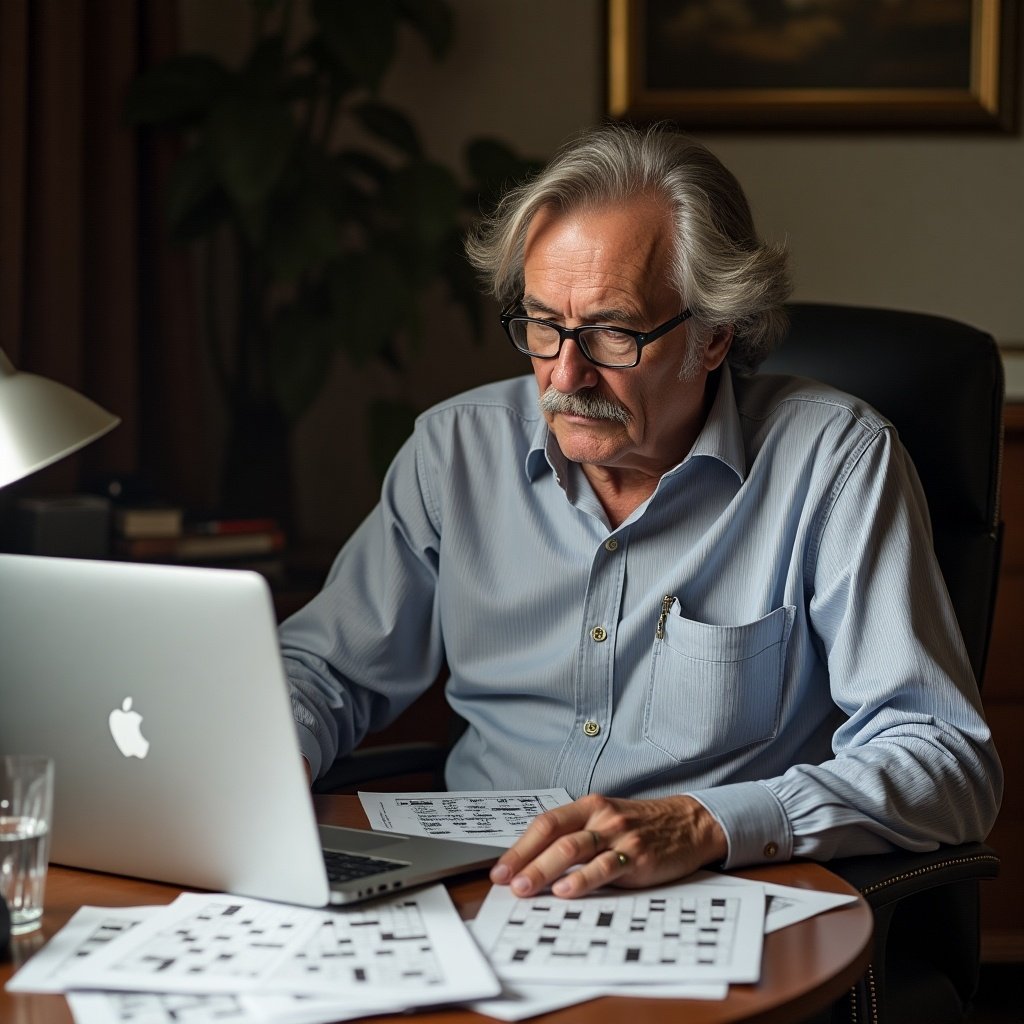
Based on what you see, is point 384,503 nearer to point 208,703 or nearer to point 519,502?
point 519,502

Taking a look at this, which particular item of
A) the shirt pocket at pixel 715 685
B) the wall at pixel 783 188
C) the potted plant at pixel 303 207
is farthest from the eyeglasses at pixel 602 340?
the wall at pixel 783 188

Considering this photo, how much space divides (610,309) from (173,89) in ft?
4.80

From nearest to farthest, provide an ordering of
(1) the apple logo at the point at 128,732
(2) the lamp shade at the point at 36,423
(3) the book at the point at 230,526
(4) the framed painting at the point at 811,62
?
(1) the apple logo at the point at 128,732, (2) the lamp shade at the point at 36,423, (3) the book at the point at 230,526, (4) the framed painting at the point at 811,62

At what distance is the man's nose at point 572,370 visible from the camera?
1540 mm

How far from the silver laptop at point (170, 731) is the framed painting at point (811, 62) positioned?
7.51 ft

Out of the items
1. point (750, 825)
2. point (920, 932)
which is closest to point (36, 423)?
point (750, 825)

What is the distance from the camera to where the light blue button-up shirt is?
4.57 ft

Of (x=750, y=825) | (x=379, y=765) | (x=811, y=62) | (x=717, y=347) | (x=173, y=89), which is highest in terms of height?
(x=811, y=62)

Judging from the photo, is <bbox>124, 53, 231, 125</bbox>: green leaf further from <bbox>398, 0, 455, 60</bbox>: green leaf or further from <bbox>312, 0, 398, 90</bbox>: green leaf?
<bbox>398, 0, 455, 60</bbox>: green leaf

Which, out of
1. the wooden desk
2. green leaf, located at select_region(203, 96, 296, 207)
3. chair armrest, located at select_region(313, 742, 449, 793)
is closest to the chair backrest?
the wooden desk

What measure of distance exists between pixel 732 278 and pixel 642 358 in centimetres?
14

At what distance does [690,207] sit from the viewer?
157cm

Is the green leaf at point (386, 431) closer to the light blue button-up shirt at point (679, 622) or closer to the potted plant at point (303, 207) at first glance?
the potted plant at point (303, 207)

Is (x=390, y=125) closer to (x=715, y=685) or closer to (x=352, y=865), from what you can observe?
(x=715, y=685)
